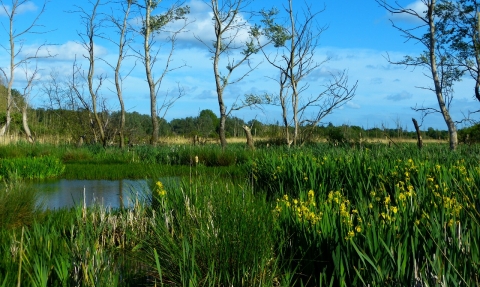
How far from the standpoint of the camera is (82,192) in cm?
947

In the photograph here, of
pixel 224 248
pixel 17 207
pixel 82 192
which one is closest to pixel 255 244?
pixel 224 248

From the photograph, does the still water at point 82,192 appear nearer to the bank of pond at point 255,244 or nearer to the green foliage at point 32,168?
the green foliage at point 32,168

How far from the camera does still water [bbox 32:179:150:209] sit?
806cm

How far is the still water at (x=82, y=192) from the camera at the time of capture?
8.06m

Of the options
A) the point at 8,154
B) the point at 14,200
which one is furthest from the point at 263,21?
the point at 14,200

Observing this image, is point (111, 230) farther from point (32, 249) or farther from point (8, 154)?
point (8, 154)

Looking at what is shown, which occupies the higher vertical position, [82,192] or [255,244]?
[255,244]

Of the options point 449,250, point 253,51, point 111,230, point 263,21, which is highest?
point 263,21

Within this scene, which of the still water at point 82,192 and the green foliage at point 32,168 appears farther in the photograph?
the green foliage at point 32,168

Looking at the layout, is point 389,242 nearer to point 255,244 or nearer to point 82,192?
point 255,244

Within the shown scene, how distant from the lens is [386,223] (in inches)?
140

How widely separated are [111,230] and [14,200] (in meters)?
1.21

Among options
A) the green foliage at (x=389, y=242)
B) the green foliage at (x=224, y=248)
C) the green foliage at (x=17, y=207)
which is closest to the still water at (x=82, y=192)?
the green foliage at (x=17, y=207)

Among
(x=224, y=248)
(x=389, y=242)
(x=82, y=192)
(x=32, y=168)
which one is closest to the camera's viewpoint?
(x=389, y=242)
